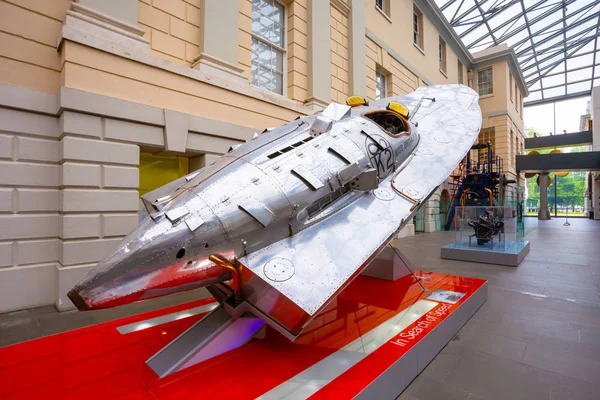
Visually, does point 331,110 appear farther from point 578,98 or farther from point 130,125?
point 578,98

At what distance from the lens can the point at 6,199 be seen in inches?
163

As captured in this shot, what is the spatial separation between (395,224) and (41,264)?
4916 millimetres

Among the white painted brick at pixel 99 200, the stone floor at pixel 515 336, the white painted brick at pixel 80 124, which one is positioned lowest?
the stone floor at pixel 515 336

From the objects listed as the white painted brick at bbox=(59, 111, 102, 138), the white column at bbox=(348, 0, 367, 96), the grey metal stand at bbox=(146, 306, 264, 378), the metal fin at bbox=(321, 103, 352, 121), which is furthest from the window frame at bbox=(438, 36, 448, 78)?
the grey metal stand at bbox=(146, 306, 264, 378)

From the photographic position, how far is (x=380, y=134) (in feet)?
11.6

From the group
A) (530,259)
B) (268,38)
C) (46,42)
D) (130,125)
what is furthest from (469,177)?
(46,42)

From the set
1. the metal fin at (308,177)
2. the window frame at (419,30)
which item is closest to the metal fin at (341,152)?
the metal fin at (308,177)

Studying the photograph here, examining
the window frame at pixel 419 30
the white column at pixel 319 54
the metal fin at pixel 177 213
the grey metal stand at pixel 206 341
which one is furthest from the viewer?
the window frame at pixel 419 30

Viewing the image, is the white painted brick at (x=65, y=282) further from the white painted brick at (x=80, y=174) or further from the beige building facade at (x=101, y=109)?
the white painted brick at (x=80, y=174)

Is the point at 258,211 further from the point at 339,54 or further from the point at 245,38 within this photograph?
the point at 339,54

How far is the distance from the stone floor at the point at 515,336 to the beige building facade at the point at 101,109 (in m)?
0.93

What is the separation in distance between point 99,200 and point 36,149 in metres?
1.08

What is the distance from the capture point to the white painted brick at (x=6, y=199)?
4.11 meters

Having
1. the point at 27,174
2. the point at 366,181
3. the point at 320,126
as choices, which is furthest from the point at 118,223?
the point at 366,181
